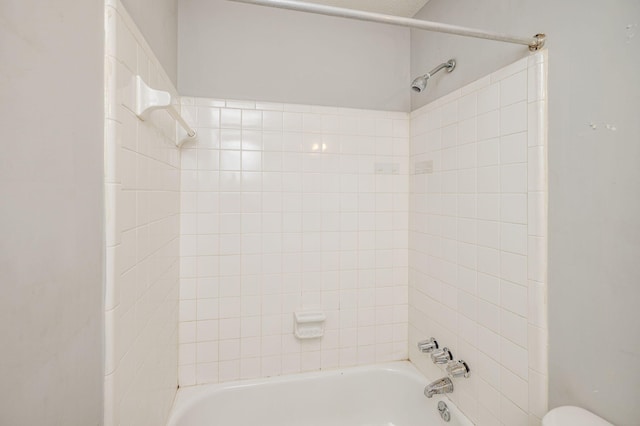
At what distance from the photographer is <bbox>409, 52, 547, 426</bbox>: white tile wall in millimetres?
953

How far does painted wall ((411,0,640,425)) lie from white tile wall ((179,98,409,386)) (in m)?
0.85

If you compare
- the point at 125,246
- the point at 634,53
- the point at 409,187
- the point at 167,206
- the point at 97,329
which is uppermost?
the point at 634,53

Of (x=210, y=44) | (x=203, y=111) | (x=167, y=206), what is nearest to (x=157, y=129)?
(x=167, y=206)

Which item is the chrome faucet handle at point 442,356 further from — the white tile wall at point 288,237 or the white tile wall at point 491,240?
the white tile wall at point 288,237

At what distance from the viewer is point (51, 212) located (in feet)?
1.59

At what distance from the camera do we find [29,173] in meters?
0.43

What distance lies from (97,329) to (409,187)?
161cm

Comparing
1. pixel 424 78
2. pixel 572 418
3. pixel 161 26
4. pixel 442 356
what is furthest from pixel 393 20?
pixel 442 356

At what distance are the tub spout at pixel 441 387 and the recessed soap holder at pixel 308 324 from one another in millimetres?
609

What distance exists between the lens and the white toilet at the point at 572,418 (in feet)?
2.49

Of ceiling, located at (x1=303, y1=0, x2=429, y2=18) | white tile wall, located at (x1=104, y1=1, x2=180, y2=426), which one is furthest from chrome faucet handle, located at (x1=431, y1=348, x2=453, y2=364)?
ceiling, located at (x1=303, y1=0, x2=429, y2=18)

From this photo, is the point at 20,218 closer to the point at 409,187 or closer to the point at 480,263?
the point at 480,263

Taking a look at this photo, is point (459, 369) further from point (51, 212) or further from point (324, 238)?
point (51, 212)

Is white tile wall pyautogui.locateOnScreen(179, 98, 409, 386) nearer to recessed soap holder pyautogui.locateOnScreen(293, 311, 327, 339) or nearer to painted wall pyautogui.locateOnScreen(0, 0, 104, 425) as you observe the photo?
recessed soap holder pyautogui.locateOnScreen(293, 311, 327, 339)
